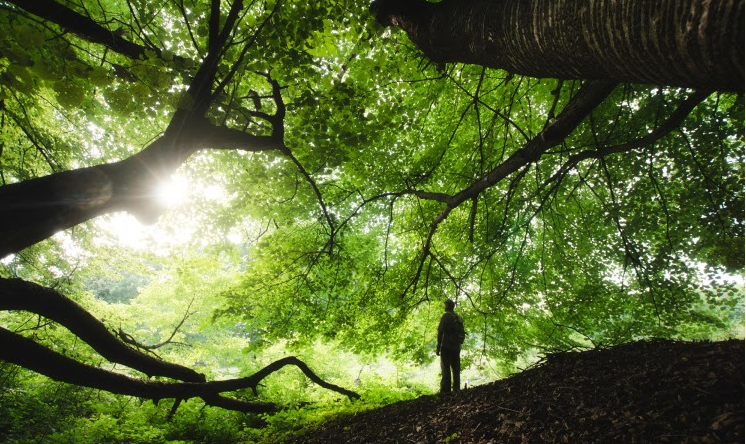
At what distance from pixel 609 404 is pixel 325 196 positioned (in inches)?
268

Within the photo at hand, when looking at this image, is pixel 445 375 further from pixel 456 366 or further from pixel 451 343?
pixel 451 343

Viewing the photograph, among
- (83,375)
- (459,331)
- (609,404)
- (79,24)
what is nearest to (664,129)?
(609,404)

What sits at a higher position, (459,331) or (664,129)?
(664,129)

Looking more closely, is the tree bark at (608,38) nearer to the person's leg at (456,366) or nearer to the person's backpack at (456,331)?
the person's backpack at (456,331)

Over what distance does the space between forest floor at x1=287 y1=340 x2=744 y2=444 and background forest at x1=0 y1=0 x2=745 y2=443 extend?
2.22ft

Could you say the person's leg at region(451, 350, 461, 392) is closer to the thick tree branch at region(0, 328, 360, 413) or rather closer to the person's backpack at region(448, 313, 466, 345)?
the person's backpack at region(448, 313, 466, 345)

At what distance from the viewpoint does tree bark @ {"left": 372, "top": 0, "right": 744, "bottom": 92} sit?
75cm

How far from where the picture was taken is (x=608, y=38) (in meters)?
1.04

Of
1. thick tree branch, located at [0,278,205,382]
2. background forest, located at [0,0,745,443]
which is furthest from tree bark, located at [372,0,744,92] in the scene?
thick tree branch, located at [0,278,205,382]

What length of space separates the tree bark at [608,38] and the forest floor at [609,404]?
1.69 m

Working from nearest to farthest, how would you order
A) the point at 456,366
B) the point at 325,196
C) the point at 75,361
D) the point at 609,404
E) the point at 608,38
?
the point at 608,38, the point at 609,404, the point at 75,361, the point at 456,366, the point at 325,196

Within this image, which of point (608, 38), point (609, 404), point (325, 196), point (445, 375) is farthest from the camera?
point (325, 196)

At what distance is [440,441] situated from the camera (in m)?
2.85

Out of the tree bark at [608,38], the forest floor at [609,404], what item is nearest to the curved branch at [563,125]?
the tree bark at [608,38]
